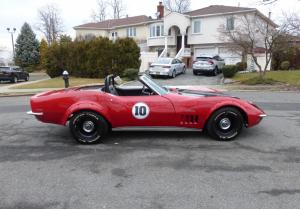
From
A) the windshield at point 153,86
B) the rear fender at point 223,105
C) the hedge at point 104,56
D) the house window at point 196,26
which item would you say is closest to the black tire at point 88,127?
the windshield at point 153,86

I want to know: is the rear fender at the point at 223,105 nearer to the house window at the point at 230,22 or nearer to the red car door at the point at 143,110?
the red car door at the point at 143,110

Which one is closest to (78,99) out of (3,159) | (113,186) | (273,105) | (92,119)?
(92,119)

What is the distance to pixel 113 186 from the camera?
421cm

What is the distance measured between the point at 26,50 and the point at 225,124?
191ft

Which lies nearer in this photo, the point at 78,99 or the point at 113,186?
the point at 113,186

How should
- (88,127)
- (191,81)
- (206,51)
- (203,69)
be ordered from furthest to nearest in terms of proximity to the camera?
(206,51) < (203,69) < (191,81) < (88,127)

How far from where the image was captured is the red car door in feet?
19.7

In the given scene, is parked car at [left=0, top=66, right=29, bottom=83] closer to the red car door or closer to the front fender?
the front fender

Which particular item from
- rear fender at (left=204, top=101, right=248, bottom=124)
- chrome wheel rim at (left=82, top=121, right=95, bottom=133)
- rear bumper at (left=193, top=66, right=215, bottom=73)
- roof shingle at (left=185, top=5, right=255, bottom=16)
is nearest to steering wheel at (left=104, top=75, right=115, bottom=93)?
chrome wheel rim at (left=82, top=121, right=95, bottom=133)

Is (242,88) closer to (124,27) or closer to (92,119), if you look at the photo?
(92,119)

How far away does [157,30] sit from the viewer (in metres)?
39.4

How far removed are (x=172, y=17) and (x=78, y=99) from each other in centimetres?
3221

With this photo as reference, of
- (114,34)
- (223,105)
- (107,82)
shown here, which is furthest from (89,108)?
(114,34)

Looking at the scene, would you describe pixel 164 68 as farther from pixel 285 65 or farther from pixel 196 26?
pixel 196 26
